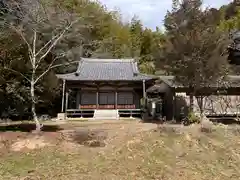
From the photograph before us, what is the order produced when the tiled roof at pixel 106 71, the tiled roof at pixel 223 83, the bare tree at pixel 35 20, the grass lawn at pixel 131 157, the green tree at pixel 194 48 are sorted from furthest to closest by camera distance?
the tiled roof at pixel 106 71 → the tiled roof at pixel 223 83 → the green tree at pixel 194 48 → the bare tree at pixel 35 20 → the grass lawn at pixel 131 157

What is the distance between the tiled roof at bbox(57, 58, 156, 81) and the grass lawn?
35.5 ft

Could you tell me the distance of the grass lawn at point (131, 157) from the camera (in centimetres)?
1218

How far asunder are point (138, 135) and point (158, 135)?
0.95m

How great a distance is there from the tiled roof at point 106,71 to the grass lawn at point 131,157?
1082 cm

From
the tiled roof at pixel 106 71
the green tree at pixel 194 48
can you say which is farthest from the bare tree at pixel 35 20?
the tiled roof at pixel 106 71

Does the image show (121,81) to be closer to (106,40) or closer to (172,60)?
(172,60)

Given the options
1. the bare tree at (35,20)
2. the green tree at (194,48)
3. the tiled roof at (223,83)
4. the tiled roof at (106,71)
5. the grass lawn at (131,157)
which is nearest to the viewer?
the grass lawn at (131,157)

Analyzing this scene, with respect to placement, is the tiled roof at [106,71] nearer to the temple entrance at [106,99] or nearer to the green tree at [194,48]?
the temple entrance at [106,99]

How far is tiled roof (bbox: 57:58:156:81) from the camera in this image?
27.3 metres

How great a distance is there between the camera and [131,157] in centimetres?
1361

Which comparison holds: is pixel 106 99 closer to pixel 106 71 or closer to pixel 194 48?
pixel 106 71

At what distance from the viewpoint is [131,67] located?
97.8ft

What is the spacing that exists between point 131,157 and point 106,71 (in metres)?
16.3

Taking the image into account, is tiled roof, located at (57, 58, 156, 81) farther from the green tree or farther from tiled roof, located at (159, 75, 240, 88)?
the green tree
